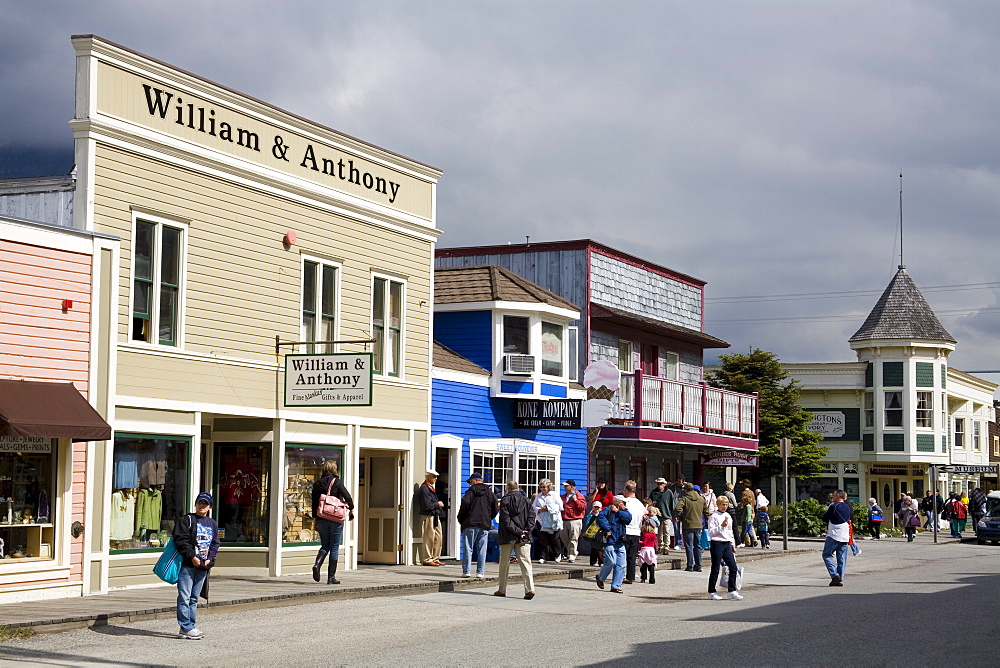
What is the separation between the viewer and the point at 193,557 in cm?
1348

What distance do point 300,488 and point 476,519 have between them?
9.52 ft

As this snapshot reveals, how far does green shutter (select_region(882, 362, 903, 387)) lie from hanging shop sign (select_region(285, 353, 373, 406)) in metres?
43.2

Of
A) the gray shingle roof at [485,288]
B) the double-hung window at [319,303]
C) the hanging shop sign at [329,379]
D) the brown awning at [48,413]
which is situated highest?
the gray shingle roof at [485,288]

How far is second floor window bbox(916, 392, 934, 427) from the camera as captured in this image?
57.3 meters

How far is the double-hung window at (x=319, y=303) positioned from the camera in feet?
68.3

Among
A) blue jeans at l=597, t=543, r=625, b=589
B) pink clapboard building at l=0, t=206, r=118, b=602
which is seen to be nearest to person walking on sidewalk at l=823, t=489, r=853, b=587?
blue jeans at l=597, t=543, r=625, b=589

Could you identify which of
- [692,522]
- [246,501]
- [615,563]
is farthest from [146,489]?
[692,522]

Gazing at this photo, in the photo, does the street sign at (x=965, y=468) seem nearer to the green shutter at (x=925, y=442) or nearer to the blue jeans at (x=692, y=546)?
the green shutter at (x=925, y=442)

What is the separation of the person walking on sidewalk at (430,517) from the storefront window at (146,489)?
5.58 m

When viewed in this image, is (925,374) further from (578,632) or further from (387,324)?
(578,632)

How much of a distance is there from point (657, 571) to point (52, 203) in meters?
13.4

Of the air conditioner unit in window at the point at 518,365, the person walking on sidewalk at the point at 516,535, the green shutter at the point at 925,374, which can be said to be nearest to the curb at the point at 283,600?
the person walking on sidewalk at the point at 516,535

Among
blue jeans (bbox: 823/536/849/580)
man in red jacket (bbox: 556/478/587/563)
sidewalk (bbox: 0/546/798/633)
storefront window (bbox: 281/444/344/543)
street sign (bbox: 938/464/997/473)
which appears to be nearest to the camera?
sidewalk (bbox: 0/546/798/633)

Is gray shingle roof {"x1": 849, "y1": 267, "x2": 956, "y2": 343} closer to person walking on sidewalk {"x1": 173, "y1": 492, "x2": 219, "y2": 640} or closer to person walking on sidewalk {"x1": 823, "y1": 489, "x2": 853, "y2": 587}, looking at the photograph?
person walking on sidewalk {"x1": 823, "y1": 489, "x2": 853, "y2": 587}
